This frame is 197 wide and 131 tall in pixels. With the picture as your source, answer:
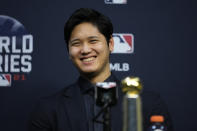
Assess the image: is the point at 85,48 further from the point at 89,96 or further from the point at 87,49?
the point at 89,96

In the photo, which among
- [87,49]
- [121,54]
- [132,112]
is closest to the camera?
[132,112]

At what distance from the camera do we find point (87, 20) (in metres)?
1.08

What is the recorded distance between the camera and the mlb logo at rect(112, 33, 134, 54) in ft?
4.77

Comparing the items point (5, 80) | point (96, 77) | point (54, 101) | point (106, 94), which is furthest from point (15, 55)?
point (106, 94)

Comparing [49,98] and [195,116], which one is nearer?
[49,98]

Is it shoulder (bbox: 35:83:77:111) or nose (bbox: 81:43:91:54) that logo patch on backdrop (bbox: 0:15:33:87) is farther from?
nose (bbox: 81:43:91:54)

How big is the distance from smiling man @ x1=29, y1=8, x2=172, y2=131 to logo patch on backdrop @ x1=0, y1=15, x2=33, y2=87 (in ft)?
1.26

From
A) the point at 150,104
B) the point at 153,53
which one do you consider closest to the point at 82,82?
the point at 150,104

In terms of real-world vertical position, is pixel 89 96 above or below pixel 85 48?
below

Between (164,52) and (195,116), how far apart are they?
0.35m

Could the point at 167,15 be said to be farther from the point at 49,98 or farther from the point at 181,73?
the point at 49,98

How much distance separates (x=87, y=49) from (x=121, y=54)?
465 mm

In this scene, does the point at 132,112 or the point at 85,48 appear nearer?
the point at 132,112

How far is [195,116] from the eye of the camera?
1450 millimetres
